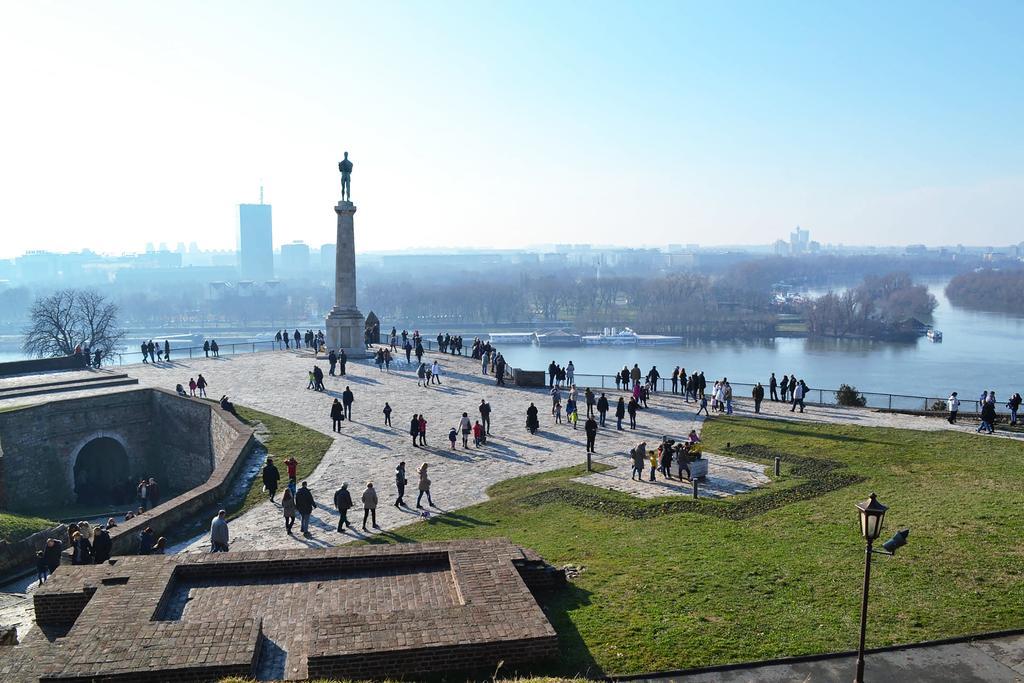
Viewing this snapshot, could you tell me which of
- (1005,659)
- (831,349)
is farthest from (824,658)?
(831,349)

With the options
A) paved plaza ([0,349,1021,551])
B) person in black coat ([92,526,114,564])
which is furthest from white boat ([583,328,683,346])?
person in black coat ([92,526,114,564])

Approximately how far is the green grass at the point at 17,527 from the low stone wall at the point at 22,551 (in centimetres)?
21

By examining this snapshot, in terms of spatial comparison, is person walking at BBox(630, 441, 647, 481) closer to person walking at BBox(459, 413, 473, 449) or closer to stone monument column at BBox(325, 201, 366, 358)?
person walking at BBox(459, 413, 473, 449)

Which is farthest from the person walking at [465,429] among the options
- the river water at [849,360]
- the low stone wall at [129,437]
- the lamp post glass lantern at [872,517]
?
the river water at [849,360]

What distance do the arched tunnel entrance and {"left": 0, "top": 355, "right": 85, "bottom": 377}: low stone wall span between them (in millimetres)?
6866

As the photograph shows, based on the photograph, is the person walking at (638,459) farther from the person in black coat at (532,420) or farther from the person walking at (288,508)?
the person walking at (288,508)

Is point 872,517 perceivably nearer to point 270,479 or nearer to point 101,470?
point 270,479

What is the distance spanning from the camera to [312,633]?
826 centimetres

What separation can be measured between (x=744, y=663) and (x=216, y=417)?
761 inches

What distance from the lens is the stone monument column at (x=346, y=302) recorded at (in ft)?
122

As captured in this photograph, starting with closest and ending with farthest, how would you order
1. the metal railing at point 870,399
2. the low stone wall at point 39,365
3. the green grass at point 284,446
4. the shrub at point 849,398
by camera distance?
1. the green grass at point 284,446
2. the metal railing at point 870,399
3. the shrub at point 849,398
4. the low stone wall at point 39,365

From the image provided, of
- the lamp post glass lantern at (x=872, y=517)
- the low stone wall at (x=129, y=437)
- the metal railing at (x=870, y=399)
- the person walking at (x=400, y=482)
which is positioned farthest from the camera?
the metal railing at (x=870, y=399)

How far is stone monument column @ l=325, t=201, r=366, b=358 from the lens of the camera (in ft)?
122

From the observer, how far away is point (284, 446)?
70.0 ft
